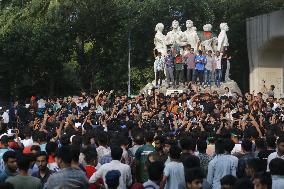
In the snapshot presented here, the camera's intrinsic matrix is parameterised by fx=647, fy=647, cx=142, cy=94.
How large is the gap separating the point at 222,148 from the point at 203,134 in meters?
1.57

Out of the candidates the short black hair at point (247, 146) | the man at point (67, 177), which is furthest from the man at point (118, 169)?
the short black hair at point (247, 146)

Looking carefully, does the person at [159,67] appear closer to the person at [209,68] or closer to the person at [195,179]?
the person at [209,68]

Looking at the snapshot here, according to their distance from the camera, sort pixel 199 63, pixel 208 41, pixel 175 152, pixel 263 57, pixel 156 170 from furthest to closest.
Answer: pixel 263 57 < pixel 208 41 < pixel 199 63 < pixel 175 152 < pixel 156 170

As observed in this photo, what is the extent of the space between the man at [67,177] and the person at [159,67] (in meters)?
19.0

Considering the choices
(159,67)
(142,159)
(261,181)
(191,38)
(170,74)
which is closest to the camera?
(261,181)

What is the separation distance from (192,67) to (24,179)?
731 inches

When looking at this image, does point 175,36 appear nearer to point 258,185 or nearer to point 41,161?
point 41,161

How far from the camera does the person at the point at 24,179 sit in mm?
6820

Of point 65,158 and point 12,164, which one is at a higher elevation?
point 65,158

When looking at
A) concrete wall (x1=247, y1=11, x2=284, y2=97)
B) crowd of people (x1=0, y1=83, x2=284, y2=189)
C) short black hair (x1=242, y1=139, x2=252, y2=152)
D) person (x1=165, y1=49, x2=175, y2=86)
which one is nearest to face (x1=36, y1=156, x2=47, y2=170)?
crowd of people (x1=0, y1=83, x2=284, y2=189)

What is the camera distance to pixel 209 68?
2530cm

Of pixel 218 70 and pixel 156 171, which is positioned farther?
pixel 218 70

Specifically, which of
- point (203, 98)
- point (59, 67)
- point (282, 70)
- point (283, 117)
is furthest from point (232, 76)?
point (283, 117)

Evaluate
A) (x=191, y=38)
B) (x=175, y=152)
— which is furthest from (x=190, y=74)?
(x=175, y=152)
